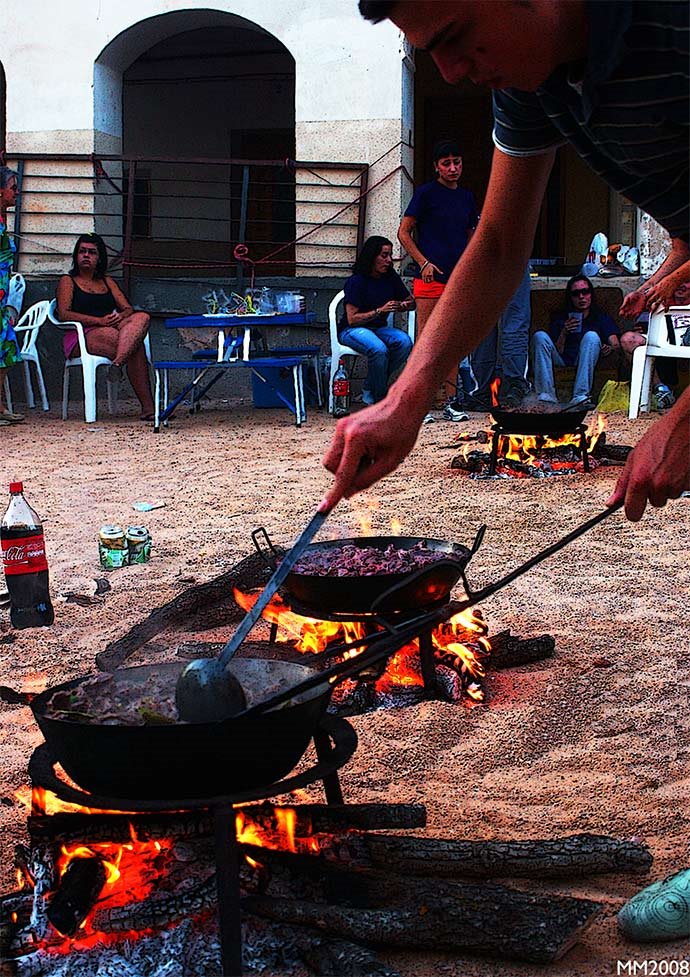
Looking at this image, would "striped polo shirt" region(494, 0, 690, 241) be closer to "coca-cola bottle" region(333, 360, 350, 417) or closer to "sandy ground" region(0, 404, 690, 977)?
"sandy ground" region(0, 404, 690, 977)

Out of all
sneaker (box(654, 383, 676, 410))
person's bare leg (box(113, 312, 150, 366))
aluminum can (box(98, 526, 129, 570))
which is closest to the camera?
aluminum can (box(98, 526, 129, 570))

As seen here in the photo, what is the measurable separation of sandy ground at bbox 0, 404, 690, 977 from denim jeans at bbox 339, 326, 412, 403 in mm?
1735

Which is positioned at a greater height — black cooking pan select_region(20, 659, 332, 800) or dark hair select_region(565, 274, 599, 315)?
dark hair select_region(565, 274, 599, 315)

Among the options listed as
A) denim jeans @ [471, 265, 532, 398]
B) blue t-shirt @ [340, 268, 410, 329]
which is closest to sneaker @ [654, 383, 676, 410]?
denim jeans @ [471, 265, 532, 398]

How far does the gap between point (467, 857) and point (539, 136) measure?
1543 mm

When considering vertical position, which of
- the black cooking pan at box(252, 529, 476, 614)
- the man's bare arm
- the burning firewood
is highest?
the man's bare arm

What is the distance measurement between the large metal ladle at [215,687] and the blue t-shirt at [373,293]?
853cm

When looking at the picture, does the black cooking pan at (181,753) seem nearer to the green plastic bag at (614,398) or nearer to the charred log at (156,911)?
the charred log at (156,911)

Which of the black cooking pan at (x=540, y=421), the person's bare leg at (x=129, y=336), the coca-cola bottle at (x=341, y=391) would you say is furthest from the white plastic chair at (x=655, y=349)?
the person's bare leg at (x=129, y=336)

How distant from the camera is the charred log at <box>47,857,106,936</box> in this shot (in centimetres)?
223

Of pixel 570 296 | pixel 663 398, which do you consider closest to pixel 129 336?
pixel 570 296

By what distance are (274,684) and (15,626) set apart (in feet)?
7.89

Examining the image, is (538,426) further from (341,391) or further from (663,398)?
(341,391)

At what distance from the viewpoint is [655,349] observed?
9.51 m
